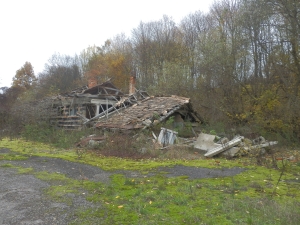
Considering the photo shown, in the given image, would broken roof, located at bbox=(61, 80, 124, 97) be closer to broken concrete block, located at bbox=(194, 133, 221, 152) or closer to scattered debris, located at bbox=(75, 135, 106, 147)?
scattered debris, located at bbox=(75, 135, 106, 147)

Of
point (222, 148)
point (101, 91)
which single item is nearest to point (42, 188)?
point (222, 148)

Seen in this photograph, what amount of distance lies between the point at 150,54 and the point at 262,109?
941 inches

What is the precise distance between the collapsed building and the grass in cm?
786

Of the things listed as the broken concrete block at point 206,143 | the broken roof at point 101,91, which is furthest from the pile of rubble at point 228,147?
the broken roof at point 101,91

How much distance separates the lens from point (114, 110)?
2214 centimetres

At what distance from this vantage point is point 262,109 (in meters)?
19.2

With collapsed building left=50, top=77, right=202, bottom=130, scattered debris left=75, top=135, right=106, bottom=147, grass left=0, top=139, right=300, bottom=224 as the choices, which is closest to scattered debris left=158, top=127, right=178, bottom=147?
collapsed building left=50, top=77, right=202, bottom=130

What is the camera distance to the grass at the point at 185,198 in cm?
528

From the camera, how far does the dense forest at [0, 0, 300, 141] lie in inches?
666

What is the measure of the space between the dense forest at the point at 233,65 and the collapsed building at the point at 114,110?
10.6ft

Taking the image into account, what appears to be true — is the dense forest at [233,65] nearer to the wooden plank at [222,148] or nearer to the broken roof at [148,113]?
the broken roof at [148,113]

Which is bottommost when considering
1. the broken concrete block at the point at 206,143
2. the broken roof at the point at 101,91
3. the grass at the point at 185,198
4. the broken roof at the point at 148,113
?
the grass at the point at 185,198

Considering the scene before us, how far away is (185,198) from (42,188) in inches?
153

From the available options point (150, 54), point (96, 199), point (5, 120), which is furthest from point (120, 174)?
point (150, 54)
